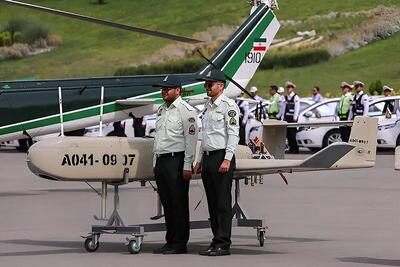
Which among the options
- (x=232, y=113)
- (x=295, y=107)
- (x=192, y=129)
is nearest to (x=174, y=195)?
(x=192, y=129)

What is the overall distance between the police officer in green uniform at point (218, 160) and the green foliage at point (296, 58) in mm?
51567

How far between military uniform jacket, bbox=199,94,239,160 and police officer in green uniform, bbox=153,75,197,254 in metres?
0.13

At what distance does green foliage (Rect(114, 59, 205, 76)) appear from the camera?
6438 centimetres

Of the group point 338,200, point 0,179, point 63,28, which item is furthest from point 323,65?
point 338,200

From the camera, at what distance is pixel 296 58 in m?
65.1

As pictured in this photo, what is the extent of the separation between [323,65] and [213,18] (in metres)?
11.4

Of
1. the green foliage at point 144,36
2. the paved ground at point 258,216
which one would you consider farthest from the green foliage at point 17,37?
the paved ground at point 258,216

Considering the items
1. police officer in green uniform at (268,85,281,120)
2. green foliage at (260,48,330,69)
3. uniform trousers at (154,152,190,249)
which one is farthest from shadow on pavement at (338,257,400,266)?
green foliage at (260,48,330,69)

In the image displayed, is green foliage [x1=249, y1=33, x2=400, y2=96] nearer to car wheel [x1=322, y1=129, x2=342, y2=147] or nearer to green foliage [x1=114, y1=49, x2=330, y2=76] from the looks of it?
green foliage [x1=114, y1=49, x2=330, y2=76]

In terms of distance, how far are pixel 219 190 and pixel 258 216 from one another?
4407 mm

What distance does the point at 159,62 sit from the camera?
218 feet

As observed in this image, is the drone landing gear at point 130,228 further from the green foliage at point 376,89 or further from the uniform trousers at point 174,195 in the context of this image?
the green foliage at point 376,89

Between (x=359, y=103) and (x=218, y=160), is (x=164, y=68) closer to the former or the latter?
(x=359, y=103)

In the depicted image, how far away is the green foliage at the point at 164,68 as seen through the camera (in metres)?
64.4
